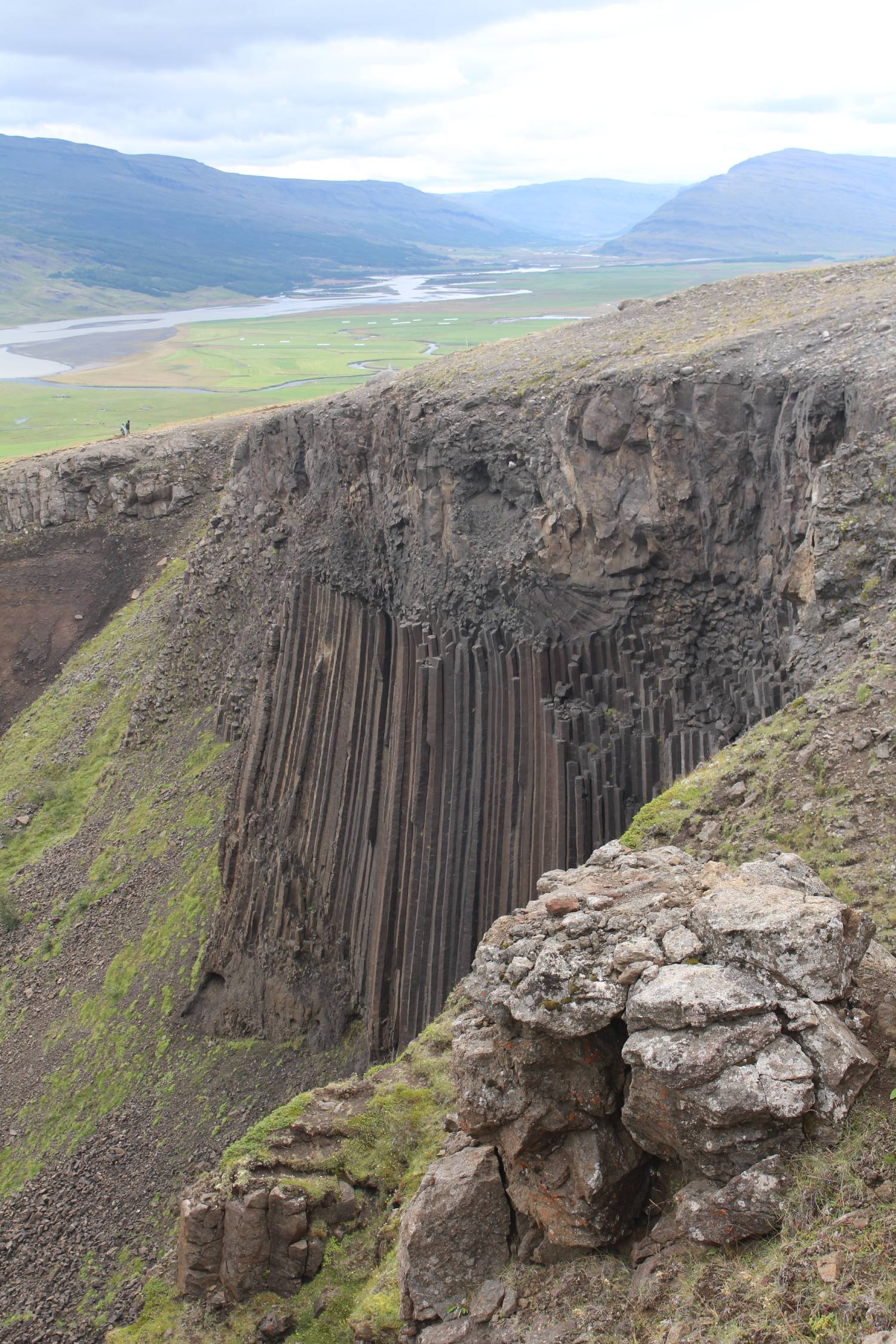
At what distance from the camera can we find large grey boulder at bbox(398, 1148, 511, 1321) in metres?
8.16

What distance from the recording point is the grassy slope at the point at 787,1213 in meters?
5.88

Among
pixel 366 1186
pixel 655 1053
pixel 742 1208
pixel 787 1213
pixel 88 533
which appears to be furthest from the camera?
pixel 88 533

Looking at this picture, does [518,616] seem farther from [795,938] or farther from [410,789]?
[795,938]

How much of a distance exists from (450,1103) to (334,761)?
12330 mm

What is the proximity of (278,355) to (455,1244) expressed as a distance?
115433 millimetres

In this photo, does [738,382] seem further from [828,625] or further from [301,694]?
[301,694]

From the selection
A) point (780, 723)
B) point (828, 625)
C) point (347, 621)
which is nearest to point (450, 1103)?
point (780, 723)

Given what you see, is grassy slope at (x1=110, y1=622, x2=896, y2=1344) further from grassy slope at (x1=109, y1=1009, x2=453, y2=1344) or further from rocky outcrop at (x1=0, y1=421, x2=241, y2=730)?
rocky outcrop at (x1=0, y1=421, x2=241, y2=730)

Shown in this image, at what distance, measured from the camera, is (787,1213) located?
20.8 feet

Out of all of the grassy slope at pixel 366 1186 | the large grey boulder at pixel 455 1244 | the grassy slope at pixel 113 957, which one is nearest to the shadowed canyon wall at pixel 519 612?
the grassy slope at pixel 113 957

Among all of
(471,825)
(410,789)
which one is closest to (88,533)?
(410,789)

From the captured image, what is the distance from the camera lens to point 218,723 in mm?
30094

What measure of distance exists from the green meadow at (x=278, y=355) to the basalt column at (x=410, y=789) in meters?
30.4

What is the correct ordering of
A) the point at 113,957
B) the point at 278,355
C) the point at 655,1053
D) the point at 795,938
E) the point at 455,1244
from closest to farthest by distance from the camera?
the point at 655,1053 → the point at 795,938 → the point at 455,1244 → the point at 113,957 → the point at 278,355
